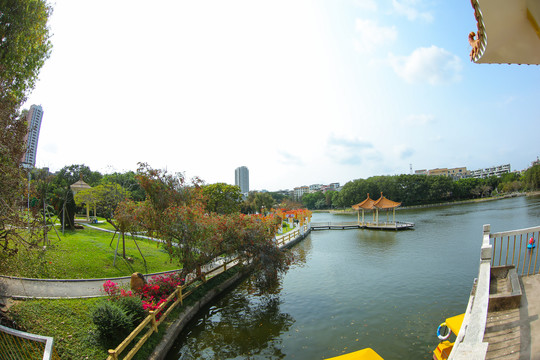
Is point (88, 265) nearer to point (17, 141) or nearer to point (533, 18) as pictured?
point (17, 141)

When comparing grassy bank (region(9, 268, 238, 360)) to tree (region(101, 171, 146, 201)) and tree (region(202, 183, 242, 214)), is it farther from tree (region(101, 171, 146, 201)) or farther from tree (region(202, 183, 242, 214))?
tree (region(101, 171, 146, 201))

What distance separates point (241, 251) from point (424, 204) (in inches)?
3286

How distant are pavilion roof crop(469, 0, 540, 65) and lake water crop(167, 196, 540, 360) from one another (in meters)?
7.38

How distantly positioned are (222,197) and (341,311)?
2381 centimetres

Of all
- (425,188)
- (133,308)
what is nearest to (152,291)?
(133,308)

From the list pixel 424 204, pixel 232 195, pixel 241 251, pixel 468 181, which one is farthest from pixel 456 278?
pixel 468 181

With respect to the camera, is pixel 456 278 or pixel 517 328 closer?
pixel 517 328

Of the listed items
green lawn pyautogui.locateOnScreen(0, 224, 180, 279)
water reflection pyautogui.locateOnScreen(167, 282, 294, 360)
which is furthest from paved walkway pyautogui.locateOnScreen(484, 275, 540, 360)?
green lawn pyautogui.locateOnScreen(0, 224, 180, 279)

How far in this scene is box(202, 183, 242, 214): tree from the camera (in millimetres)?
32094

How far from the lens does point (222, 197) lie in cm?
3316

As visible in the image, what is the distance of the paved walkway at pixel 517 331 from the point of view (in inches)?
158

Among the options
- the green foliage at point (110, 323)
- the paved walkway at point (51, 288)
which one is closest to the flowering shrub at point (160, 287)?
the paved walkway at point (51, 288)

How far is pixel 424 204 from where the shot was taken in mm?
82188

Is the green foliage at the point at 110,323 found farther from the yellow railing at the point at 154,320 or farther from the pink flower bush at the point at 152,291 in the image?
the pink flower bush at the point at 152,291
